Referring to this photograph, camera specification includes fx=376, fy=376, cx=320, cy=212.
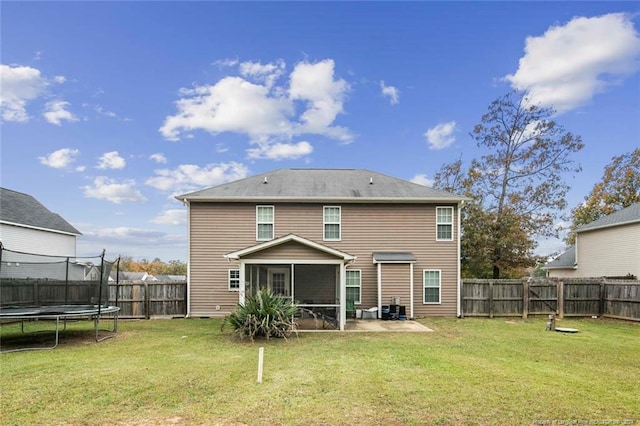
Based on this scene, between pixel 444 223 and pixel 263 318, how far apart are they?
28.9 feet

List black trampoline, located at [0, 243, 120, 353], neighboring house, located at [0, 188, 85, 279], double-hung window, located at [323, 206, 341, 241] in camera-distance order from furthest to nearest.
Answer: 1. neighboring house, located at [0, 188, 85, 279]
2. double-hung window, located at [323, 206, 341, 241]
3. black trampoline, located at [0, 243, 120, 353]

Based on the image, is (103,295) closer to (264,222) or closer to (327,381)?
(264,222)

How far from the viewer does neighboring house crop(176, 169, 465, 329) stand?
14588 mm

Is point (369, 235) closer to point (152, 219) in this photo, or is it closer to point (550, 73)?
point (550, 73)

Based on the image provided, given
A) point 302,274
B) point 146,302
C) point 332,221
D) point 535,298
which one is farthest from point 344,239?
point 146,302

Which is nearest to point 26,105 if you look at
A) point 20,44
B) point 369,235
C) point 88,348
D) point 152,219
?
point 20,44

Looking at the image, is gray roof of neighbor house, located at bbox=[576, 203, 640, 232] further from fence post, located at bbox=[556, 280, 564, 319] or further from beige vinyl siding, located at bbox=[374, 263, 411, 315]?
beige vinyl siding, located at bbox=[374, 263, 411, 315]

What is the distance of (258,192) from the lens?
49.3ft

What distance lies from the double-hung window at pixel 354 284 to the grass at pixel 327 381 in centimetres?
431

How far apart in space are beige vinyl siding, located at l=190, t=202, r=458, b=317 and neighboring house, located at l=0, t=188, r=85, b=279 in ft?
20.5

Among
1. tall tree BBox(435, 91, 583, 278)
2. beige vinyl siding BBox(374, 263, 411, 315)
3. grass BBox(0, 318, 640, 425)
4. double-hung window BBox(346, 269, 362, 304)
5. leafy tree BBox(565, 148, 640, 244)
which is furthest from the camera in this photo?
leafy tree BBox(565, 148, 640, 244)

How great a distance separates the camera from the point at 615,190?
93.5 feet

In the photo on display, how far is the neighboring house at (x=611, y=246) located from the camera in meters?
17.5

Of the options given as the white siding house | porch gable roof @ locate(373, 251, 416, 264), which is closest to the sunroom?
porch gable roof @ locate(373, 251, 416, 264)
